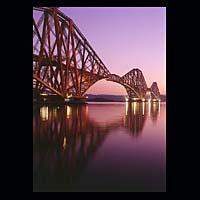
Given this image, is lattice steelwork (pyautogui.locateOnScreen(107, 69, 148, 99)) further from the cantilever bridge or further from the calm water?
the calm water

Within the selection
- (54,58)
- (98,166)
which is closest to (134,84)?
(54,58)

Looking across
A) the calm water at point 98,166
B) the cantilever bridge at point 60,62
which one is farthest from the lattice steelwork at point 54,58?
the calm water at point 98,166

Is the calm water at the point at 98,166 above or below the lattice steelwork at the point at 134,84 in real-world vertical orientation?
below

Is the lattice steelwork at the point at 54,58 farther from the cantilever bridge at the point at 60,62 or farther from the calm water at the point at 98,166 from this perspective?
the calm water at the point at 98,166

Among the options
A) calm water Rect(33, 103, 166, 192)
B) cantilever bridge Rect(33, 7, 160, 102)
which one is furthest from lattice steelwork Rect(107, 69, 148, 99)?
calm water Rect(33, 103, 166, 192)

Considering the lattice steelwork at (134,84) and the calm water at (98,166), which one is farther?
the lattice steelwork at (134,84)

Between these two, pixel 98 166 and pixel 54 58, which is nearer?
pixel 98 166

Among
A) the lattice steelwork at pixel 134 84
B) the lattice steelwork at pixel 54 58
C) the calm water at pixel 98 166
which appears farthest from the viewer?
the lattice steelwork at pixel 134 84

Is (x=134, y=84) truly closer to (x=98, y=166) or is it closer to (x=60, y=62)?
(x=60, y=62)
